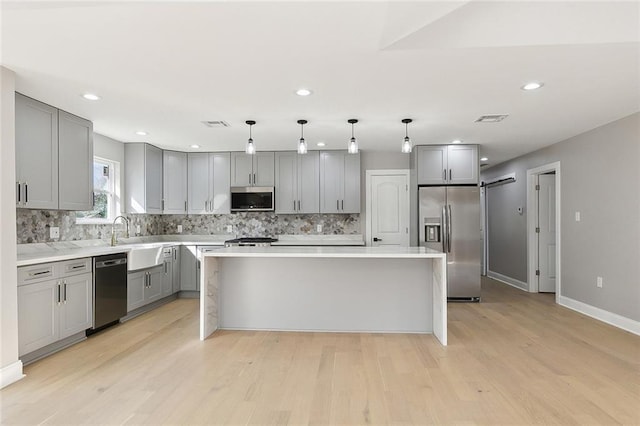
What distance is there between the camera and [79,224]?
4.50m

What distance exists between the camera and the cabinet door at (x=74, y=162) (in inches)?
149

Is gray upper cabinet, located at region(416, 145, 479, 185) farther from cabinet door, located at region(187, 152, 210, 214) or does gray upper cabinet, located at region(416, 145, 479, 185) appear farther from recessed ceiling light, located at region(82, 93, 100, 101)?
recessed ceiling light, located at region(82, 93, 100, 101)

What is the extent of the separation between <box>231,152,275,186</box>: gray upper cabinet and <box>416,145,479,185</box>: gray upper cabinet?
7.60ft

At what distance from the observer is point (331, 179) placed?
5957 mm

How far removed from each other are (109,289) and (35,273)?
101 centimetres

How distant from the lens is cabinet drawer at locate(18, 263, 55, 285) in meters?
2.97

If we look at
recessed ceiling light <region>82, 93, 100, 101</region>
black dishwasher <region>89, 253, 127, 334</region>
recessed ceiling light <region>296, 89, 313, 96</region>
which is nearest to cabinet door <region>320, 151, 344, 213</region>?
recessed ceiling light <region>296, 89, 313, 96</region>

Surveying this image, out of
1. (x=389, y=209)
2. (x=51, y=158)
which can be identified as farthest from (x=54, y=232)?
(x=389, y=209)

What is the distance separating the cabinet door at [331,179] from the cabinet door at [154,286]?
8.38ft

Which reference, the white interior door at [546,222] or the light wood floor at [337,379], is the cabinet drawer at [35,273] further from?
the white interior door at [546,222]

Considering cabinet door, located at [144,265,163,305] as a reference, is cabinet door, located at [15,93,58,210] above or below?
above

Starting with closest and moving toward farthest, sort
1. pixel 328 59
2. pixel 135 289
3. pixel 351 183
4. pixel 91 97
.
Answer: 1. pixel 328 59
2. pixel 91 97
3. pixel 135 289
4. pixel 351 183

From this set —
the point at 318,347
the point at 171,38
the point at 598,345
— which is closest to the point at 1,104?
the point at 171,38

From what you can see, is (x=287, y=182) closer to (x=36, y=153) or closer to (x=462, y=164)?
(x=462, y=164)
